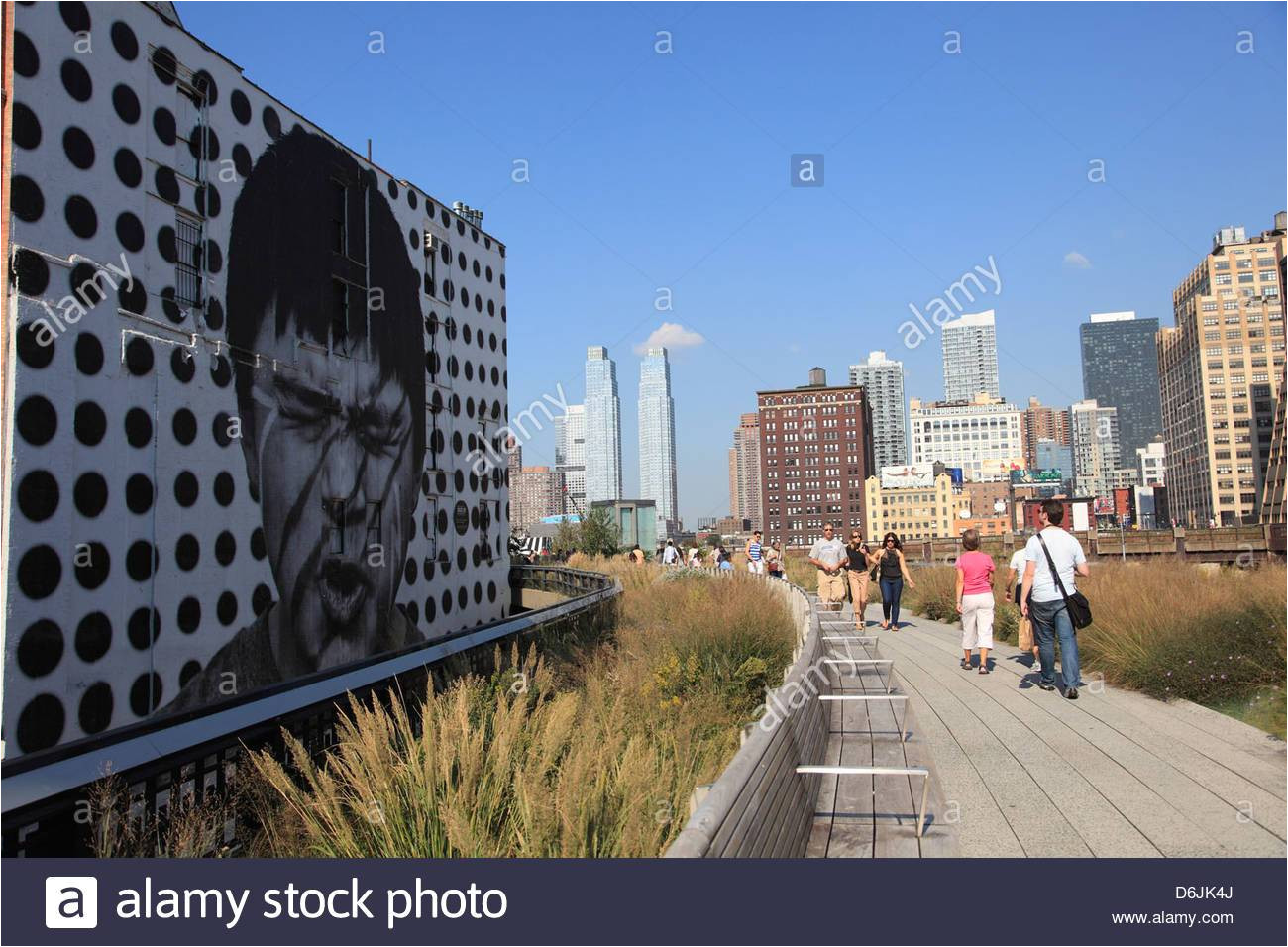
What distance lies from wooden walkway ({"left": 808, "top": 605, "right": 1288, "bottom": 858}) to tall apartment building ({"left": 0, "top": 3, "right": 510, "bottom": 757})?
393 centimetres

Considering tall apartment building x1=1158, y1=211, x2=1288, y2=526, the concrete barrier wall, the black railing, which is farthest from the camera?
tall apartment building x1=1158, y1=211, x2=1288, y2=526

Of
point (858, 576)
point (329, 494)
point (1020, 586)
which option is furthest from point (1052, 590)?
point (329, 494)

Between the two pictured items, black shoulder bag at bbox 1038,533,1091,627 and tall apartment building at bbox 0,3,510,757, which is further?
tall apartment building at bbox 0,3,510,757

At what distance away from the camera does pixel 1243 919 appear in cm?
421

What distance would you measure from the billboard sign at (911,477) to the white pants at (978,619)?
6502 inches

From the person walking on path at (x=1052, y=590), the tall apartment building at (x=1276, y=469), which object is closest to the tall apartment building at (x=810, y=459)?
the tall apartment building at (x=1276, y=469)

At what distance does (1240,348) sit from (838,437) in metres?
62.6

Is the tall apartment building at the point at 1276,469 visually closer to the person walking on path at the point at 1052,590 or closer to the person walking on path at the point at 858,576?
the person walking on path at the point at 858,576

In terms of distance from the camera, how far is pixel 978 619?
1220 centimetres

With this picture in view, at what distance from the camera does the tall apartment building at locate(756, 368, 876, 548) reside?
6890 inches

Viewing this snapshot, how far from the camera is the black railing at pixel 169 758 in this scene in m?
4.28

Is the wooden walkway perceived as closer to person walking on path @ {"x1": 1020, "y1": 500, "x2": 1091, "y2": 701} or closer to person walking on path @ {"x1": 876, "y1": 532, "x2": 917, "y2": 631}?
person walking on path @ {"x1": 1020, "y1": 500, "x2": 1091, "y2": 701}

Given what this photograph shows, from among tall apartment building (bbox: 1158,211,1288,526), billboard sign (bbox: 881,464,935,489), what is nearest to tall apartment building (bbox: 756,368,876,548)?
billboard sign (bbox: 881,464,935,489)

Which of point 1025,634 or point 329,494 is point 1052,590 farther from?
point 329,494
